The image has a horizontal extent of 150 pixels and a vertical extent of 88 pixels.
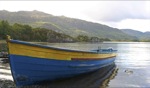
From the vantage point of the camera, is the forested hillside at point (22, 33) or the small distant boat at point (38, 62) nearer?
the small distant boat at point (38, 62)

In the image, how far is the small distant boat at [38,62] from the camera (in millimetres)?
18016

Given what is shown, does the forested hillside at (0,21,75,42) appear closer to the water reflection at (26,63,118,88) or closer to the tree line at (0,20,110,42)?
the tree line at (0,20,110,42)

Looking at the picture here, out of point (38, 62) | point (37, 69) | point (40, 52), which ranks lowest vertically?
point (37, 69)

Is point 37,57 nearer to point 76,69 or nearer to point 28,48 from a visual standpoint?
point 28,48

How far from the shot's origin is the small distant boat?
1802 cm

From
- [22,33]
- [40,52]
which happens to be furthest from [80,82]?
[22,33]

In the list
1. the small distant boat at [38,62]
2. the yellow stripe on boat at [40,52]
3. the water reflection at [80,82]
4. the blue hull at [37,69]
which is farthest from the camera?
the water reflection at [80,82]

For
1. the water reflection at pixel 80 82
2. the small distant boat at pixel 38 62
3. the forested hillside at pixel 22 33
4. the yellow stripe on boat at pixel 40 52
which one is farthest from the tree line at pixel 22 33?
the yellow stripe on boat at pixel 40 52

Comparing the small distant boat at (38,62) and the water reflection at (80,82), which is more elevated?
the small distant boat at (38,62)

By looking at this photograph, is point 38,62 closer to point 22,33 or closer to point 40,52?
point 40,52

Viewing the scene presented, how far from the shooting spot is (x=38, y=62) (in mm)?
18703

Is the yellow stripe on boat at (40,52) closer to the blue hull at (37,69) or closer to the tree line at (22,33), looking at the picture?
the blue hull at (37,69)

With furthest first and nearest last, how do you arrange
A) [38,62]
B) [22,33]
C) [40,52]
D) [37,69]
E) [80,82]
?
1. [22,33]
2. [80,82]
3. [37,69]
4. [38,62]
5. [40,52]

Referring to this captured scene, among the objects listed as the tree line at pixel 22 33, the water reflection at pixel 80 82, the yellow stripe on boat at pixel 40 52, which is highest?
the tree line at pixel 22 33
